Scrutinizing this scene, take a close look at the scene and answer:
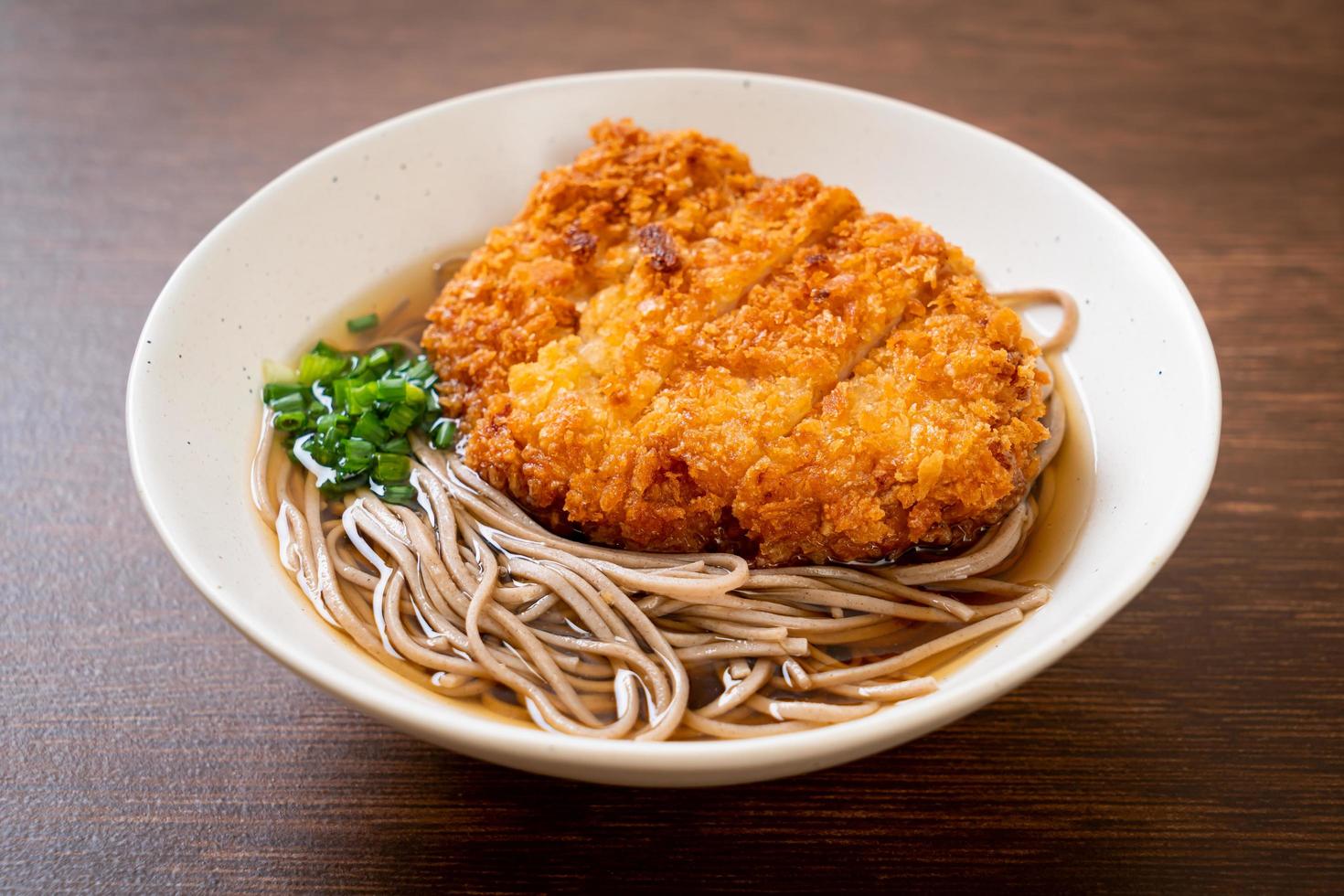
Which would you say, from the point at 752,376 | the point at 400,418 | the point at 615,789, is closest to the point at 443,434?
the point at 400,418

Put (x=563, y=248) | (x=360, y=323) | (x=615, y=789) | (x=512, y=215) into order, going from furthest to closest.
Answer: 1. (x=512, y=215)
2. (x=360, y=323)
3. (x=563, y=248)
4. (x=615, y=789)

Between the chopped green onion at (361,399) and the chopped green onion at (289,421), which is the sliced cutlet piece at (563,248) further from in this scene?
the chopped green onion at (289,421)

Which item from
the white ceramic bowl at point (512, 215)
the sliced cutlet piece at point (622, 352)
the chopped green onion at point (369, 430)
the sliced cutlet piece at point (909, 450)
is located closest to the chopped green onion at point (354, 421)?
the chopped green onion at point (369, 430)

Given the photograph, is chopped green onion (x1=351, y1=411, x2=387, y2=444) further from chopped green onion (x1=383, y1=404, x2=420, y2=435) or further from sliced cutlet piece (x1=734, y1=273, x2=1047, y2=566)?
sliced cutlet piece (x1=734, y1=273, x2=1047, y2=566)

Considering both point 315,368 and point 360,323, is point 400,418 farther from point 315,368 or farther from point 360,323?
point 360,323

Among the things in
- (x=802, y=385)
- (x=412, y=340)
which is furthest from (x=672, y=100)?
(x=802, y=385)

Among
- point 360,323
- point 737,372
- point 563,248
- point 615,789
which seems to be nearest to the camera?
point 615,789
